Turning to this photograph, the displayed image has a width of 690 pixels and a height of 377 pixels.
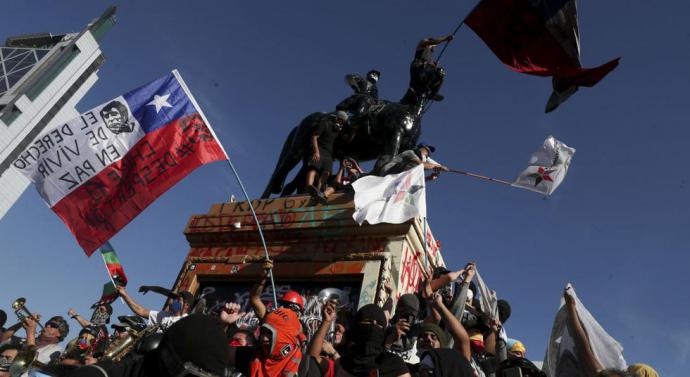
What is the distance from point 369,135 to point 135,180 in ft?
13.5

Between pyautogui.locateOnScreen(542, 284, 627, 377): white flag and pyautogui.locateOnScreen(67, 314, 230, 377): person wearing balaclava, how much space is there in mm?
3162

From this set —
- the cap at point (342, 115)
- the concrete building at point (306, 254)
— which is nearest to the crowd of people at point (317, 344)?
the concrete building at point (306, 254)

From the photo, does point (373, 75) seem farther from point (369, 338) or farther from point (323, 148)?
point (369, 338)

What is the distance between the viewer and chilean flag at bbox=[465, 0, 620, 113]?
7172 millimetres

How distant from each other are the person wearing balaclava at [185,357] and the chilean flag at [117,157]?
190 inches

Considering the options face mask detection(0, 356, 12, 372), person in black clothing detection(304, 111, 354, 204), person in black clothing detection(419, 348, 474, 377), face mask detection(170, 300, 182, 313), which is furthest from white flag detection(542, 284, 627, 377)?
face mask detection(0, 356, 12, 372)

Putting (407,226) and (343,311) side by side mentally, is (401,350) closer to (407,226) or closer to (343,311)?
(343,311)

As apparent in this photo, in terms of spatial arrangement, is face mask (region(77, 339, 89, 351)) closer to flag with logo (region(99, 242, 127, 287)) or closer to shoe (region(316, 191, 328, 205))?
flag with logo (region(99, 242, 127, 287))

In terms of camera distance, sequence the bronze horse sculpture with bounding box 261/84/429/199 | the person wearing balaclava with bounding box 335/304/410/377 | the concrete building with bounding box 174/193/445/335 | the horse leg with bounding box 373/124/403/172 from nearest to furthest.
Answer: the person wearing balaclava with bounding box 335/304/410/377 < the concrete building with bounding box 174/193/445/335 < the horse leg with bounding box 373/124/403/172 < the bronze horse sculpture with bounding box 261/84/429/199

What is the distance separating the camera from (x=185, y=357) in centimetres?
192

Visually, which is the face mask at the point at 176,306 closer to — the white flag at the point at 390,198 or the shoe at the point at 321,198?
the shoe at the point at 321,198

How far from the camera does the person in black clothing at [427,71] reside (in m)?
8.41

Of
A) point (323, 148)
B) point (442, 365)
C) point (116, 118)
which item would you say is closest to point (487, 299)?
point (442, 365)

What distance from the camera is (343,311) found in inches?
219
